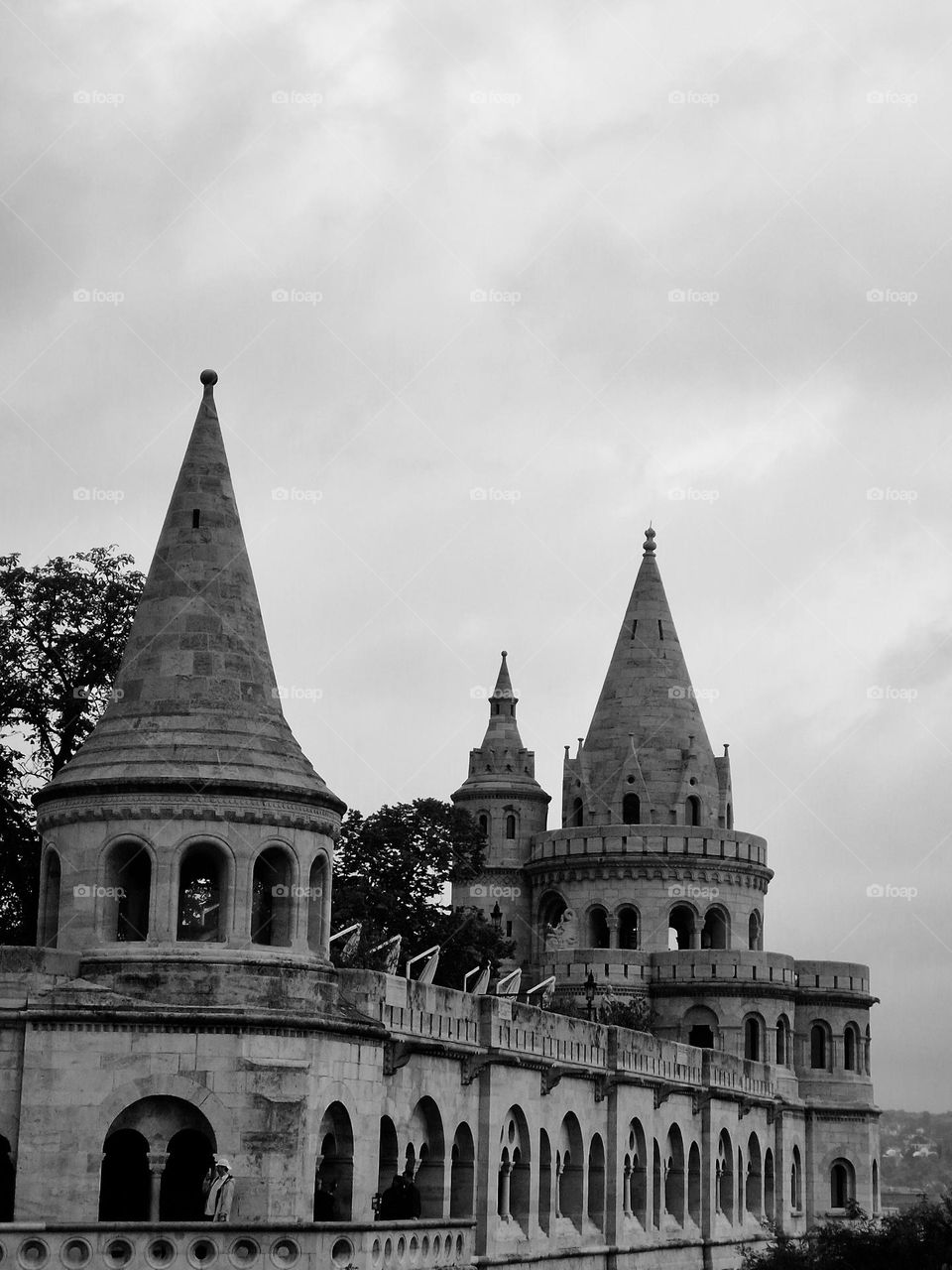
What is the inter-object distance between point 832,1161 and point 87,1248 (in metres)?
43.1

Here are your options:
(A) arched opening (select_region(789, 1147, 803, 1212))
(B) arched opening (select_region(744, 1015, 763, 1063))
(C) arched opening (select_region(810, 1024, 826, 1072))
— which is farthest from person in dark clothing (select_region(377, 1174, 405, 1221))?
(C) arched opening (select_region(810, 1024, 826, 1072))

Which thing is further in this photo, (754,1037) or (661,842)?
(661,842)

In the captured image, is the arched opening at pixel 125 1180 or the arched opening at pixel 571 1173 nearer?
the arched opening at pixel 125 1180

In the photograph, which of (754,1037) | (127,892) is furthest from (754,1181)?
(127,892)

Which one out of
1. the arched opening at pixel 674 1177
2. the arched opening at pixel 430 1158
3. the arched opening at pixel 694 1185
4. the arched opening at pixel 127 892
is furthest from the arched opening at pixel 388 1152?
the arched opening at pixel 694 1185

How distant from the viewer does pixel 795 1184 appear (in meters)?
64.1

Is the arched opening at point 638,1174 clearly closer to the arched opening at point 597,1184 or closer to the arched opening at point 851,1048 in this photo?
the arched opening at point 597,1184

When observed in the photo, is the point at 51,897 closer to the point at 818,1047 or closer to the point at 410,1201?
the point at 410,1201

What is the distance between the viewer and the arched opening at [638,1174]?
46.0 metres

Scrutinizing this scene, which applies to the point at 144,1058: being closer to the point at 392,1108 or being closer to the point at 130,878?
the point at 130,878

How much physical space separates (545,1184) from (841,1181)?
2791 centimetres

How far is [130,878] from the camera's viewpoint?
30.5 metres

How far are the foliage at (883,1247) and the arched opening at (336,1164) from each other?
11152mm

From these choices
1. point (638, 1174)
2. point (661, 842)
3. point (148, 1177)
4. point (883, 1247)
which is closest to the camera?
point (148, 1177)
